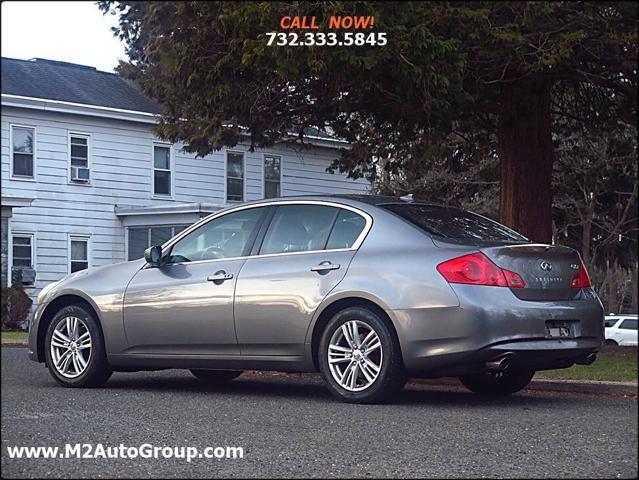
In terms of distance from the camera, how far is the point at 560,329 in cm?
709

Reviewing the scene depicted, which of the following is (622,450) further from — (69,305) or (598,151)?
(598,151)

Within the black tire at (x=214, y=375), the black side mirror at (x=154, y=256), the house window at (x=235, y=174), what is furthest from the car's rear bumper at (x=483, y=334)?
the house window at (x=235, y=174)

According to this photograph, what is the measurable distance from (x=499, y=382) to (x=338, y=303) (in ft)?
4.91

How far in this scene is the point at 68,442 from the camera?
537 cm

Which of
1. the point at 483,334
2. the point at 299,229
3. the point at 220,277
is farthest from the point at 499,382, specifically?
the point at 220,277

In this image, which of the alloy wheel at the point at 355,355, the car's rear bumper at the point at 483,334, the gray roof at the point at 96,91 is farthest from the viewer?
the gray roof at the point at 96,91

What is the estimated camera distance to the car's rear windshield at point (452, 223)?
7.46m

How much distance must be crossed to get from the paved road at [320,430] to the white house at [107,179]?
4.17 metres

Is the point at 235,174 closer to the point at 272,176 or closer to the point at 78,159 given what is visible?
the point at 272,176

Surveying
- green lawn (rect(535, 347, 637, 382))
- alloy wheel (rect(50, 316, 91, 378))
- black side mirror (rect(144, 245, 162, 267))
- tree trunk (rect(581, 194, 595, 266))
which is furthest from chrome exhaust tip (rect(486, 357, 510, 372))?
tree trunk (rect(581, 194, 595, 266))

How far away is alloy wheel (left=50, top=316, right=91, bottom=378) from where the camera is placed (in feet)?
27.8

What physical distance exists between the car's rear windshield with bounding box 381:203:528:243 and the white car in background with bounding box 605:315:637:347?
1171 centimetres

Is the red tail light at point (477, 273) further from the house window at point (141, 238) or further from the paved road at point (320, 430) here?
the house window at point (141, 238)

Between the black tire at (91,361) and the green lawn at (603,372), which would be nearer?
the black tire at (91,361)
